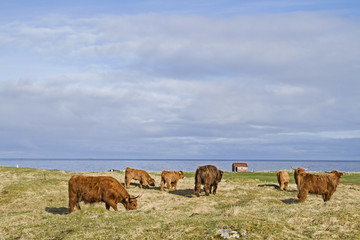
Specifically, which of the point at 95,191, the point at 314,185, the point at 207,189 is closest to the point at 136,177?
the point at 207,189

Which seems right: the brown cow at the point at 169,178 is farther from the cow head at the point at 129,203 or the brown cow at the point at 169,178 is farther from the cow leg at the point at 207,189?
the cow head at the point at 129,203

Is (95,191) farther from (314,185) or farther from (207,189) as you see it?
(314,185)

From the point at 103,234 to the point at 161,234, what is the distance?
1977mm

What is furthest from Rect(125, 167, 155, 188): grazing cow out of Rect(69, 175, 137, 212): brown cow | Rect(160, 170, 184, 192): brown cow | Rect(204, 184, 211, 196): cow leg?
Rect(69, 175, 137, 212): brown cow

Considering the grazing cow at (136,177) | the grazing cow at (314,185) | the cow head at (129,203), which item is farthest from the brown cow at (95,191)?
the grazing cow at (136,177)

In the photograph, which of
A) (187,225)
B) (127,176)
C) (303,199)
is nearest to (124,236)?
(187,225)

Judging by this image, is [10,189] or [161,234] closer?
[161,234]

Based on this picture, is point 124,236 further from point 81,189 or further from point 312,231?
point 81,189

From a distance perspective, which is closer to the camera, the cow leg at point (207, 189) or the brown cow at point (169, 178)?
the cow leg at point (207, 189)

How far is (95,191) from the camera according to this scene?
18.0 m

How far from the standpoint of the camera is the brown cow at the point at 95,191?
18016 millimetres

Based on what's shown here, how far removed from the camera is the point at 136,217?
46.2ft

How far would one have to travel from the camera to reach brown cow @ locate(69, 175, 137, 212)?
18.0m

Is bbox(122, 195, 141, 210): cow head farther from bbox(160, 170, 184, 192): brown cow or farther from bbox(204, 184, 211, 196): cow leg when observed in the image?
bbox(160, 170, 184, 192): brown cow
